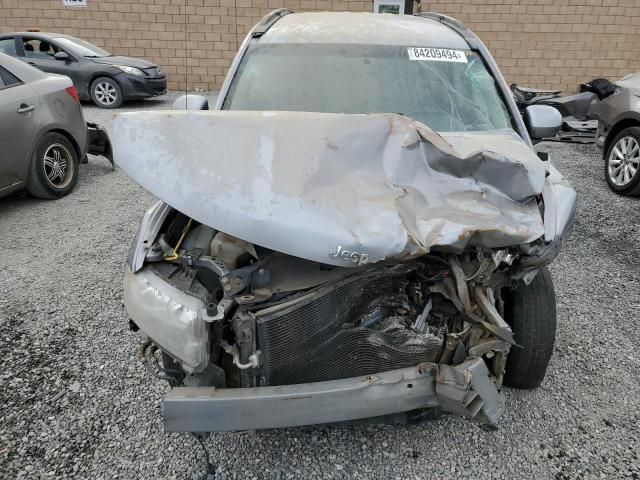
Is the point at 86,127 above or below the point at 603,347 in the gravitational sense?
above

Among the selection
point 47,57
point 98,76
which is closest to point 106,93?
point 98,76

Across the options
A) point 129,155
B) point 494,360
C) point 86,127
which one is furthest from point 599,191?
point 86,127

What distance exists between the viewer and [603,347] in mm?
3234

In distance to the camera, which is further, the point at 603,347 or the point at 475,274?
the point at 603,347

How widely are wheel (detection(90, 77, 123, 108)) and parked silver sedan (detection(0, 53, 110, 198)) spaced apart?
15.7 feet

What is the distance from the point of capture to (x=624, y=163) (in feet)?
20.1

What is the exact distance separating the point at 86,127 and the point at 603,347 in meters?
5.88

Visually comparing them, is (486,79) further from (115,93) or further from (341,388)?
(115,93)

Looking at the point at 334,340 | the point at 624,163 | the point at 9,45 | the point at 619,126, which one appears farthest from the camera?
the point at 9,45

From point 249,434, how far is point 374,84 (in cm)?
222

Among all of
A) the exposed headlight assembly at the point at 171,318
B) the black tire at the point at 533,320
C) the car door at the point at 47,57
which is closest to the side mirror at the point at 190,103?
the exposed headlight assembly at the point at 171,318

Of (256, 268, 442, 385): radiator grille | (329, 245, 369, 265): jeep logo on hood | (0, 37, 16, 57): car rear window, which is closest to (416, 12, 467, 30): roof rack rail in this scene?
(256, 268, 442, 385): radiator grille

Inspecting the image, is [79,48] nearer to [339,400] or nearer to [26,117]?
[26,117]

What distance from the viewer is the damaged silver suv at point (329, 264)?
1885 millimetres
